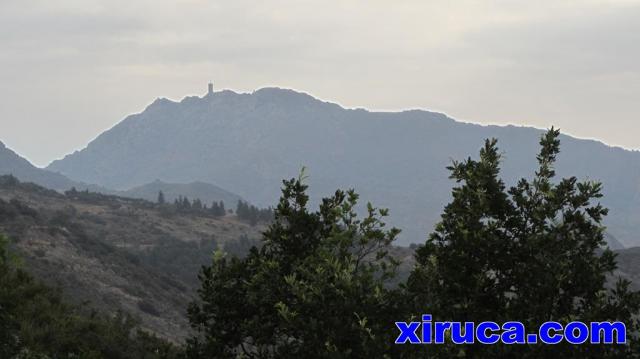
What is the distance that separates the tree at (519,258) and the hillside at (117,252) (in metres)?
6.25

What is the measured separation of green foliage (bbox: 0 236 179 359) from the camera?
579 inches

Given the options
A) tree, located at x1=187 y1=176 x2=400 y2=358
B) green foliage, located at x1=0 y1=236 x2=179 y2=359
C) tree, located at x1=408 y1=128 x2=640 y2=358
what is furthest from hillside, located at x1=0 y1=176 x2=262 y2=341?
tree, located at x1=408 y1=128 x2=640 y2=358

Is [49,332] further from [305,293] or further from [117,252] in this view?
[117,252]

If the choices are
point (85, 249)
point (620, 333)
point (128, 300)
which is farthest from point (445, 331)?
point (85, 249)

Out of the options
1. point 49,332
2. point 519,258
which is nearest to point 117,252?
point 49,332

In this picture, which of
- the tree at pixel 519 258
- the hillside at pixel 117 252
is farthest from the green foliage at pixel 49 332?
the tree at pixel 519 258

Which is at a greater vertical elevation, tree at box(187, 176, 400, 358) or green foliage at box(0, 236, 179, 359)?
tree at box(187, 176, 400, 358)

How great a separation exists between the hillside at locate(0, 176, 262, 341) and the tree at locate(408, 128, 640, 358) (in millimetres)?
6251

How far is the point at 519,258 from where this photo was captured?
12.0 metres

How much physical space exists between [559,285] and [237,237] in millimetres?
85485

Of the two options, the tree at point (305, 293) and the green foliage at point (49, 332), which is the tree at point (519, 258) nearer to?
the tree at point (305, 293)

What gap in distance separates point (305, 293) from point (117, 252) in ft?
155

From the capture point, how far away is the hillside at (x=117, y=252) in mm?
41844

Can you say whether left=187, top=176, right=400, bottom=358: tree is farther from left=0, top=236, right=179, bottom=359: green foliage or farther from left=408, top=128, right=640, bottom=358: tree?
left=0, top=236, right=179, bottom=359: green foliage
